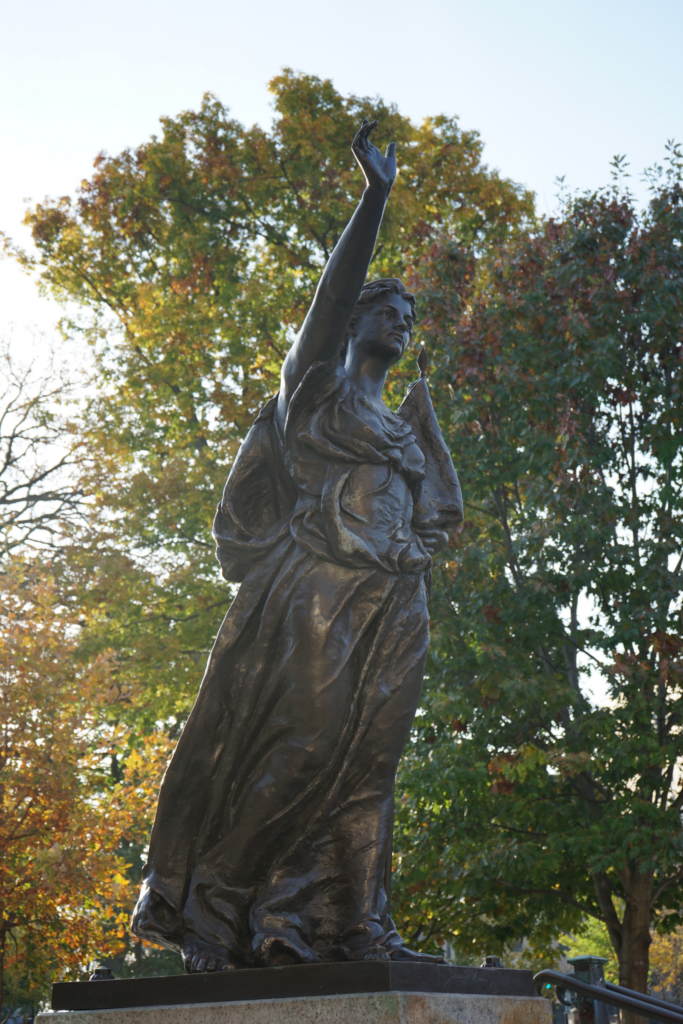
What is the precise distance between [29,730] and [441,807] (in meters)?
4.92

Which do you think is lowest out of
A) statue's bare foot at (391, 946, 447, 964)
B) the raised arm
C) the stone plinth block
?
the stone plinth block

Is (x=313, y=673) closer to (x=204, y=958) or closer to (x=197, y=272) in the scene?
(x=204, y=958)

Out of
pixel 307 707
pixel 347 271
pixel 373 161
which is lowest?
pixel 307 707

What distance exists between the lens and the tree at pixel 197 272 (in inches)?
608

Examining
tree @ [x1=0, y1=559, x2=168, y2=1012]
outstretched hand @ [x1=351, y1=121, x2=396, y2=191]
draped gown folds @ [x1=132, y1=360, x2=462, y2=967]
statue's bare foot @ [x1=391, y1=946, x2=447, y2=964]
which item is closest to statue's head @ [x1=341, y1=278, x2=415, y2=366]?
draped gown folds @ [x1=132, y1=360, x2=462, y2=967]

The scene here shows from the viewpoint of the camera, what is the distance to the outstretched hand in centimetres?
358

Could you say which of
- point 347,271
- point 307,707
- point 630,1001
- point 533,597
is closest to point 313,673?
point 307,707

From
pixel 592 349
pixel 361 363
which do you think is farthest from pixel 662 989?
pixel 361 363

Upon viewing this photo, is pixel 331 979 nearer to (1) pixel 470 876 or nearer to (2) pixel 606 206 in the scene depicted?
(1) pixel 470 876

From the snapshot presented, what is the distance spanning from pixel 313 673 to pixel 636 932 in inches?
328

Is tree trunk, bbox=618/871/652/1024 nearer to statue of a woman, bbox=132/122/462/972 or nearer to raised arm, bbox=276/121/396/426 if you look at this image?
statue of a woman, bbox=132/122/462/972

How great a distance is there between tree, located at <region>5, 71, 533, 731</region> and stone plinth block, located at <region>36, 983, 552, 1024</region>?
1201 cm

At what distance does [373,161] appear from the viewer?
3602mm

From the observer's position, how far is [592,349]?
10.9m
